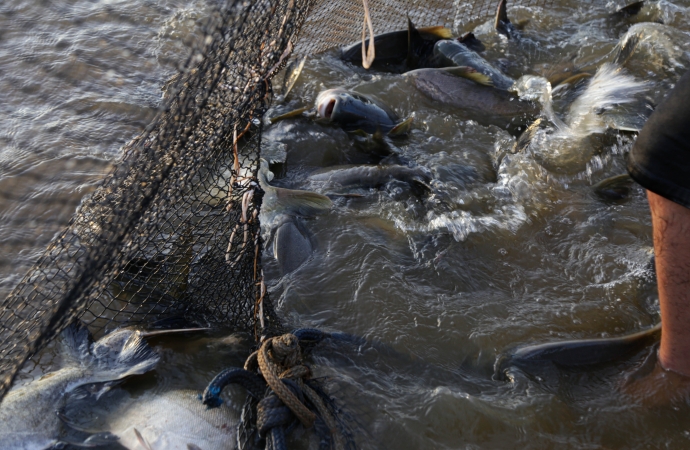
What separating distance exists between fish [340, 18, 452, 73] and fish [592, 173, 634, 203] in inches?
86.8

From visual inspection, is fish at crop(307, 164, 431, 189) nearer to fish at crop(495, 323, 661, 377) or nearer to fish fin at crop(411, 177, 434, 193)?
fish fin at crop(411, 177, 434, 193)

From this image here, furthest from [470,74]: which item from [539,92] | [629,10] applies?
[629,10]

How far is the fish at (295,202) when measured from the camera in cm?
336

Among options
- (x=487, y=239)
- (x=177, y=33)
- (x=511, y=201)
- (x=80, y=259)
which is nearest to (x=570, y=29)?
(x=511, y=201)

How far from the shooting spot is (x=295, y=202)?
3.39 metres

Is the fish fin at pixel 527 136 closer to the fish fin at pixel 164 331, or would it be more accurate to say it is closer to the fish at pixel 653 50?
the fish at pixel 653 50

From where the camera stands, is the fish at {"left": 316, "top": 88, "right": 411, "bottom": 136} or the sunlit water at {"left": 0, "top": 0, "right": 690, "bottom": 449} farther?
the fish at {"left": 316, "top": 88, "right": 411, "bottom": 136}

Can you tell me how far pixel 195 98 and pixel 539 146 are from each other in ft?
8.49

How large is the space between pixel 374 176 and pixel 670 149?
2.02 metres

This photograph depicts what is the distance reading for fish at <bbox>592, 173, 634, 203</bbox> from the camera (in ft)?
11.3

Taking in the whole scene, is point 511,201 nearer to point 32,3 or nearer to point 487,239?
point 487,239

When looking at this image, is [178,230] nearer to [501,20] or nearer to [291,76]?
[291,76]

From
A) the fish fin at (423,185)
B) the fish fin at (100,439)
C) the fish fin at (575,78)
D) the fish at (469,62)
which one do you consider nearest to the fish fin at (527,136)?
the fish at (469,62)

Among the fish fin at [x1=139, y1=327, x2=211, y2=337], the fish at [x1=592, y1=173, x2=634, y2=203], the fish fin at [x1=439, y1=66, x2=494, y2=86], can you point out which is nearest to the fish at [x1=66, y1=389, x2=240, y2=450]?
the fish fin at [x1=139, y1=327, x2=211, y2=337]
